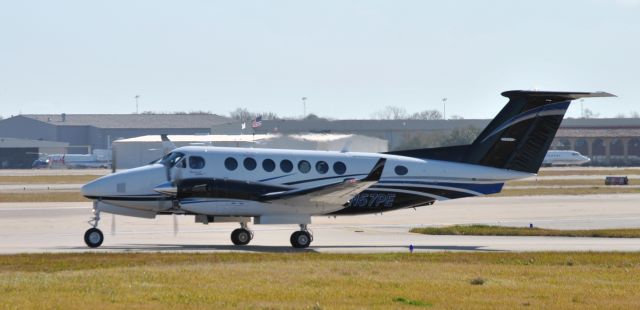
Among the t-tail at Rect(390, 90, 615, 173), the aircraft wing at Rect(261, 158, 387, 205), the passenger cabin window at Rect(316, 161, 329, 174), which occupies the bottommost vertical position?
the aircraft wing at Rect(261, 158, 387, 205)

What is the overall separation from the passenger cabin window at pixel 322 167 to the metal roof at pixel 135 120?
406ft

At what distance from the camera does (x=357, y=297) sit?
1939 centimetres

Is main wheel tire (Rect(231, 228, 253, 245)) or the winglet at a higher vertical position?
the winglet

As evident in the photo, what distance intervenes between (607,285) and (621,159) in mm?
133795

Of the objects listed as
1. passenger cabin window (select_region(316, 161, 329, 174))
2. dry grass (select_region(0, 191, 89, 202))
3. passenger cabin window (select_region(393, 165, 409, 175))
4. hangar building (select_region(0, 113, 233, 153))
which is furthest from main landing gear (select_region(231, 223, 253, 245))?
hangar building (select_region(0, 113, 233, 153))

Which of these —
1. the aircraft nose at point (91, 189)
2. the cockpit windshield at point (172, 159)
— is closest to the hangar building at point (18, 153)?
the aircraft nose at point (91, 189)

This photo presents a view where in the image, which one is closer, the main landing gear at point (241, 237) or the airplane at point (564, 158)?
the main landing gear at point (241, 237)

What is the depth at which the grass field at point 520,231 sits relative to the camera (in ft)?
120

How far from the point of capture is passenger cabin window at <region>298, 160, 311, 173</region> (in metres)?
32.4

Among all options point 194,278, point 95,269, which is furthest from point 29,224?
point 194,278

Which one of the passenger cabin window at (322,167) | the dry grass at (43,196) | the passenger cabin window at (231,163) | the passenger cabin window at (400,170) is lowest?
the dry grass at (43,196)

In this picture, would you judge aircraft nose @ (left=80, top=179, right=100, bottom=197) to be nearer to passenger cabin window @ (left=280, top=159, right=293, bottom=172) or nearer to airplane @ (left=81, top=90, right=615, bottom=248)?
airplane @ (left=81, top=90, right=615, bottom=248)

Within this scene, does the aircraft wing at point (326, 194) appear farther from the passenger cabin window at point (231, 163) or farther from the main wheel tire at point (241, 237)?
the main wheel tire at point (241, 237)

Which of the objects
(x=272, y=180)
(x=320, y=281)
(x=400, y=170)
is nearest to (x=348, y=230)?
(x=400, y=170)
